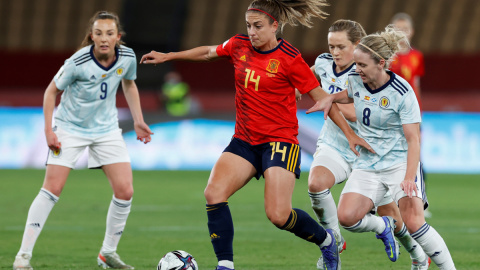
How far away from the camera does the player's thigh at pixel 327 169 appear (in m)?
6.89

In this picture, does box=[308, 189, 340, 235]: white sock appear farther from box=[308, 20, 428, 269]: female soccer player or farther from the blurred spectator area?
the blurred spectator area

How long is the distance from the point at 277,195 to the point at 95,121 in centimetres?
193

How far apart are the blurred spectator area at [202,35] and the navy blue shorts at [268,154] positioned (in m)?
19.9

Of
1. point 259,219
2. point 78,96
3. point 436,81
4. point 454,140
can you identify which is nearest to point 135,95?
point 78,96

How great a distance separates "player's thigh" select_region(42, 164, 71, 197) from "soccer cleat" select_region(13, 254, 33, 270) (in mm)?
578

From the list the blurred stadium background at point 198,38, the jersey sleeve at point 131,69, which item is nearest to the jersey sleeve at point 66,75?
the jersey sleeve at point 131,69

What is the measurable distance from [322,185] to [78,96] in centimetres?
217

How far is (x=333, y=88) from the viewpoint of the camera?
710 centimetres

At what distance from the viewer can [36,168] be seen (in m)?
17.2

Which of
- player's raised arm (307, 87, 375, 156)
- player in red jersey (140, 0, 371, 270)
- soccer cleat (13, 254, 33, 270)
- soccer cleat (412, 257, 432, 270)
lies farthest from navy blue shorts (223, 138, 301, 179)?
soccer cleat (13, 254, 33, 270)

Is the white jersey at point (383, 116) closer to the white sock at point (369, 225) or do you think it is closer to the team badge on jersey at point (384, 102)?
the team badge on jersey at point (384, 102)

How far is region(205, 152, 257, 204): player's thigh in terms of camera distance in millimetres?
6027

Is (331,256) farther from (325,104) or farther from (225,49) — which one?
(225,49)

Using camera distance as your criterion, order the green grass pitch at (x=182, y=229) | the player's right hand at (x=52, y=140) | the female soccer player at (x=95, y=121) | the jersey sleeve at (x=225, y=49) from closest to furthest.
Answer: the jersey sleeve at (x=225, y=49)
the player's right hand at (x=52, y=140)
the female soccer player at (x=95, y=121)
the green grass pitch at (x=182, y=229)
